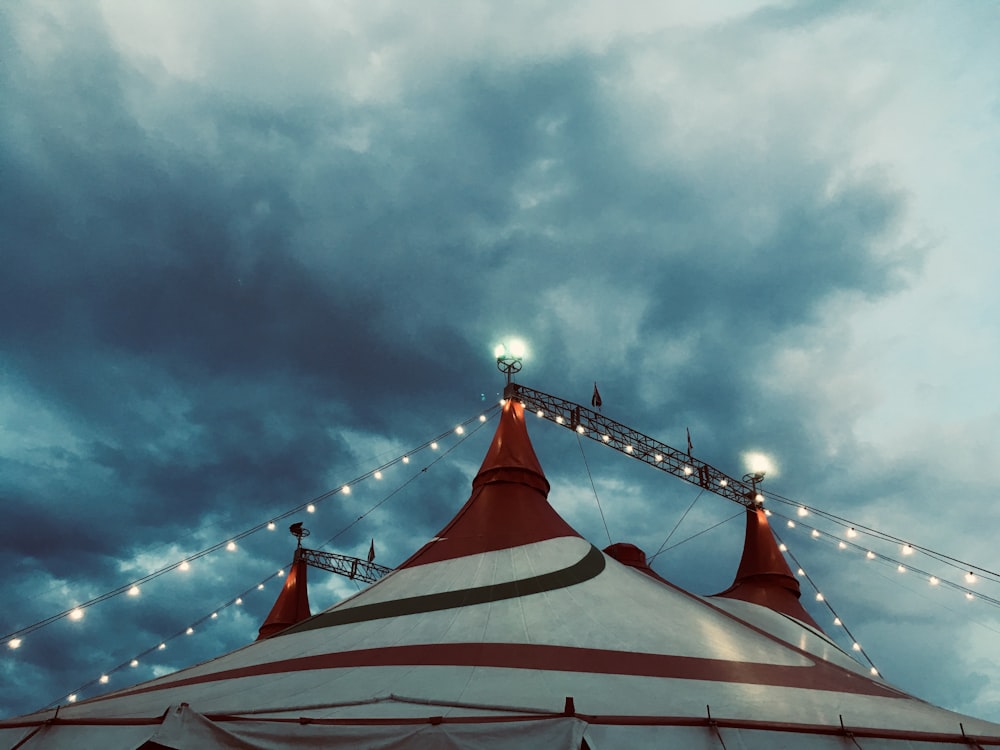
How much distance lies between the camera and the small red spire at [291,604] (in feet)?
43.4

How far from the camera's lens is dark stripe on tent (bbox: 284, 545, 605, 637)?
204 inches

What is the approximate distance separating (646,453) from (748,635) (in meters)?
4.48

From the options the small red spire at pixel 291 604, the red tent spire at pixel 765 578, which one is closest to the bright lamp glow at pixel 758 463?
the red tent spire at pixel 765 578

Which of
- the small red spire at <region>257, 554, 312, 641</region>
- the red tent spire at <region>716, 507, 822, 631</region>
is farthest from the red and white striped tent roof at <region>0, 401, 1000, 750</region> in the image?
the small red spire at <region>257, 554, 312, 641</region>

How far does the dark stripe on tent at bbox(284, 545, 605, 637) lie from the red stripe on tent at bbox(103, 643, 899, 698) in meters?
0.68

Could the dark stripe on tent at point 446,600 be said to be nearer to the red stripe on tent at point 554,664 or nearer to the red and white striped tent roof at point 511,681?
the red and white striped tent roof at point 511,681

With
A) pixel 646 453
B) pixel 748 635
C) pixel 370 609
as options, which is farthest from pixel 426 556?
pixel 646 453

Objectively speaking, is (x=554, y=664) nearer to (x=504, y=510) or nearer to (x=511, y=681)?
(x=511, y=681)

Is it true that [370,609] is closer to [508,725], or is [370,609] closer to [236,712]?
[236,712]

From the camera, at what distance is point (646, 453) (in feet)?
31.7

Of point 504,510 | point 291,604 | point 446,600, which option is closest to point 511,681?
point 446,600

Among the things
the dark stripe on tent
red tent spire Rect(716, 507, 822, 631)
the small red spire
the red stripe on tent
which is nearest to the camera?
the red stripe on tent

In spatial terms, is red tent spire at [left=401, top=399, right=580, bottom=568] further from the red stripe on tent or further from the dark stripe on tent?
the red stripe on tent

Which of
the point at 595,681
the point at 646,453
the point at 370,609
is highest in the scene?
the point at 646,453
